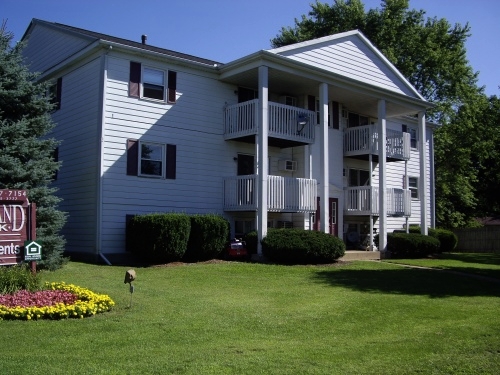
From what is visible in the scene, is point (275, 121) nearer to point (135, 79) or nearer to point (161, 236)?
point (135, 79)

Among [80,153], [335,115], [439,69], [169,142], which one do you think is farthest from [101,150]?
[439,69]

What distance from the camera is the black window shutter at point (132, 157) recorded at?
736 inches

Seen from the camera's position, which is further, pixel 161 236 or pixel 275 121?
pixel 275 121

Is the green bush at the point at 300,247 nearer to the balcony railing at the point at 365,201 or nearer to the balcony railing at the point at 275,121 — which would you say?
the balcony railing at the point at 275,121

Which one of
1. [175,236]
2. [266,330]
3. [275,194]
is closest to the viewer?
[266,330]

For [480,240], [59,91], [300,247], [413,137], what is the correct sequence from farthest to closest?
[480,240], [413,137], [59,91], [300,247]

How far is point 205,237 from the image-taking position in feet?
58.7

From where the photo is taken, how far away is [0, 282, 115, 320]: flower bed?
356 inches

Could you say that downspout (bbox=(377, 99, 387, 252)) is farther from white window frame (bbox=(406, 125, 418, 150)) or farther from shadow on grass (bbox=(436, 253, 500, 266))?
white window frame (bbox=(406, 125, 418, 150))

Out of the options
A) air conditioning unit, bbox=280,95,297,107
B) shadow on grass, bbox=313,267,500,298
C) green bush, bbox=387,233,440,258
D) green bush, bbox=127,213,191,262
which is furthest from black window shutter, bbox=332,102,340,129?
green bush, bbox=127,213,191,262

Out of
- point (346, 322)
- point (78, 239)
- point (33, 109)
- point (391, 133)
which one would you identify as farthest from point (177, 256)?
point (391, 133)

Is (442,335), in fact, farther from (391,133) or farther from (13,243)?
(391,133)

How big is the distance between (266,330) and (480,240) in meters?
27.3

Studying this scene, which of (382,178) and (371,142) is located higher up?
(371,142)
